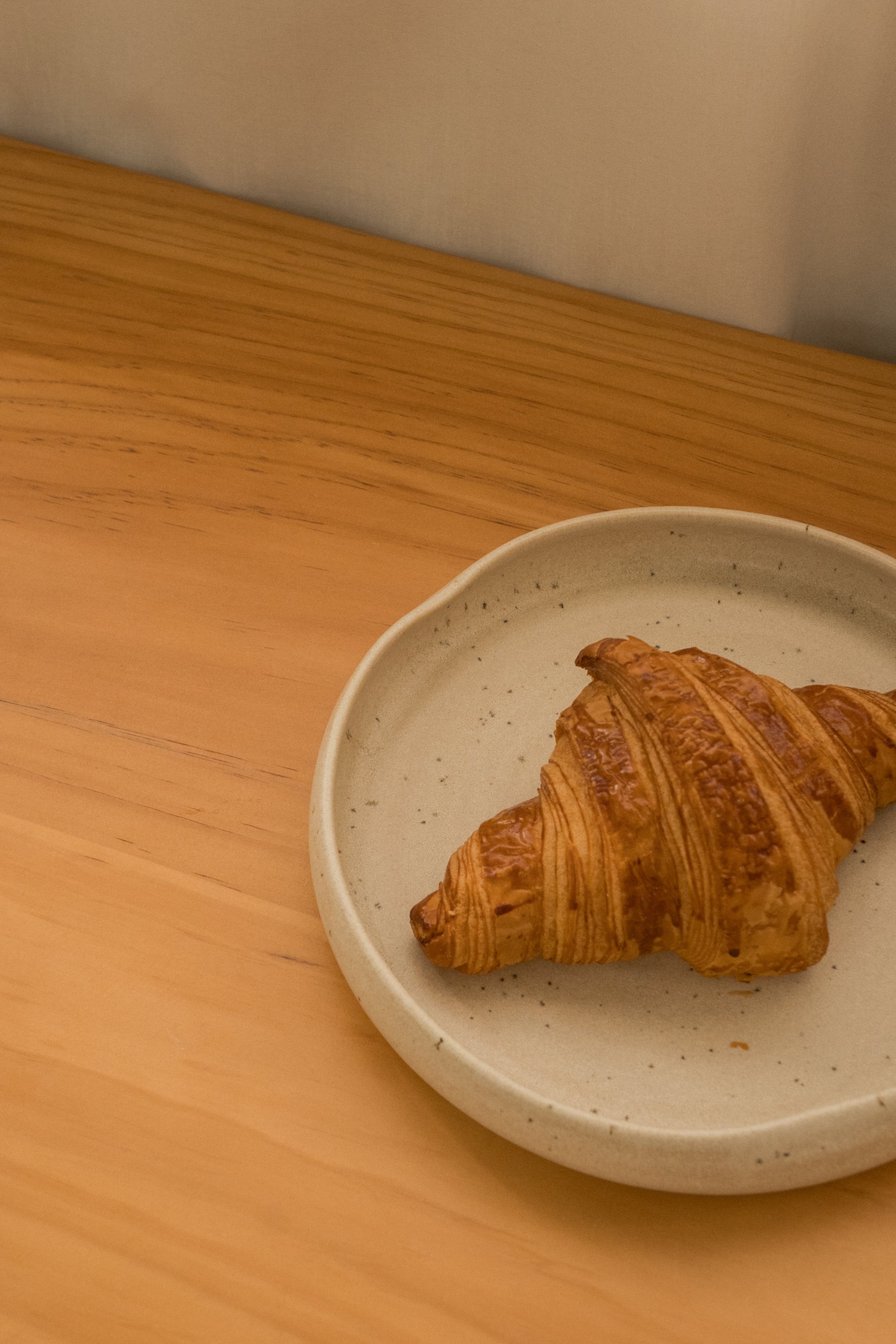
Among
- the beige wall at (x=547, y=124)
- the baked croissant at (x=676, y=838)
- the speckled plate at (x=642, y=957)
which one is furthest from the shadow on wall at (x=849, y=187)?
the baked croissant at (x=676, y=838)

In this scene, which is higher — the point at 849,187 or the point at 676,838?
the point at 849,187

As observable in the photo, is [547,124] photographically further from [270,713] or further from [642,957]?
[642,957]

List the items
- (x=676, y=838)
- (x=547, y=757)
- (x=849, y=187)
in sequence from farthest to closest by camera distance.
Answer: (x=849, y=187) → (x=547, y=757) → (x=676, y=838)

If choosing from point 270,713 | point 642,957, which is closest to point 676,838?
point 642,957

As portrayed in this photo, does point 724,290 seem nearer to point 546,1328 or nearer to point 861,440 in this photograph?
point 861,440

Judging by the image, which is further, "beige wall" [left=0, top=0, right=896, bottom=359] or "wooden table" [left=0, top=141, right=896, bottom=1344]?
"beige wall" [left=0, top=0, right=896, bottom=359]

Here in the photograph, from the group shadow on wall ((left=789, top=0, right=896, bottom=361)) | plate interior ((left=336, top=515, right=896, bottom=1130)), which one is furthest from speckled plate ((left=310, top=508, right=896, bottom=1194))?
shadow on wall ((left=789, top=0, right=896, bottom=361))

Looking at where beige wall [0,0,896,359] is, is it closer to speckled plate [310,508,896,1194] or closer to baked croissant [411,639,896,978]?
speckled plate [310,508,896,1194]
